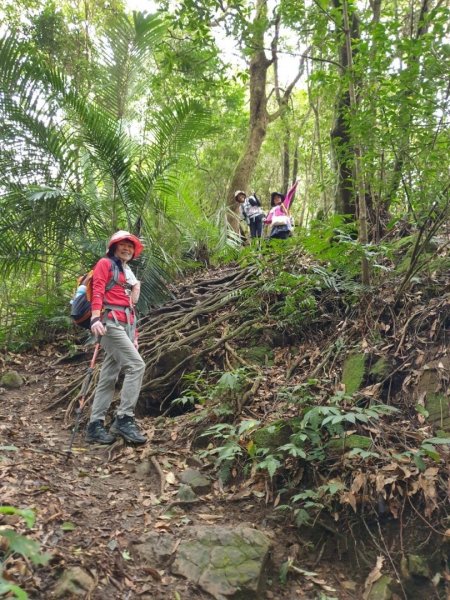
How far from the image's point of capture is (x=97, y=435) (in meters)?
4.55

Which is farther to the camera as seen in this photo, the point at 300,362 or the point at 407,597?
the point at 300,362

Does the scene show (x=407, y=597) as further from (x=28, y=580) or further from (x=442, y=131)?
(x=442, y=131)

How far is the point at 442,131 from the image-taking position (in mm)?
3980

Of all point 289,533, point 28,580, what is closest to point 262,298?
point 289,533

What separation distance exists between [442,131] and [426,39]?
0.72 m

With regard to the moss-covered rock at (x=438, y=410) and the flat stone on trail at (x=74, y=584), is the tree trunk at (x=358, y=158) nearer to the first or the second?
the moss-covered rock at (x=438, y=410)

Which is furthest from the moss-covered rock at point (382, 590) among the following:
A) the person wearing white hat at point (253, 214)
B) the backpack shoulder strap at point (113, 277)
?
the person wearing white hat at point (253, 214)

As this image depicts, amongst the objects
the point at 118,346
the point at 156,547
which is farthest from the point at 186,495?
the point at 118,346

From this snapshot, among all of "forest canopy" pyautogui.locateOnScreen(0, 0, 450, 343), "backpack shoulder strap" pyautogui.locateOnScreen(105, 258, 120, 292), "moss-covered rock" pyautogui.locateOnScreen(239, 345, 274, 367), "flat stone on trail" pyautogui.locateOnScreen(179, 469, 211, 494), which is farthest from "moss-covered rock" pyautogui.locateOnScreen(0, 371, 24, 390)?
"flat stone on trail" pyautogui.locateOnScreen(179, 469, 211, 494)

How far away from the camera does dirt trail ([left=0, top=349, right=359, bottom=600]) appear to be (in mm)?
2641

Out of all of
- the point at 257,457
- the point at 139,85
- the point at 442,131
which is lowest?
the point at 257,457

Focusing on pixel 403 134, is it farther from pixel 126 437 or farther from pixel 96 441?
pixel 96 441

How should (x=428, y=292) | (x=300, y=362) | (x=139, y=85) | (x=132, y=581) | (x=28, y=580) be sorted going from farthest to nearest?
(x=139, y=85) < (x=300, y=362) < (x=428, y=292) < (x=132, y=581) < (x=28, y=580)

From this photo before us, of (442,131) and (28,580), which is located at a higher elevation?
(442,131)
